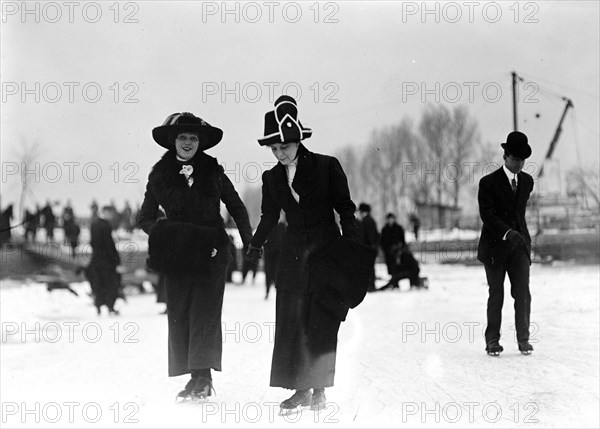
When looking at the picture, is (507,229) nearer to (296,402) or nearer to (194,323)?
(296,402)

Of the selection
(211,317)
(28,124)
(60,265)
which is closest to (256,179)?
(211,317)

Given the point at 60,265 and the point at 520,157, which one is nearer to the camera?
the point at 520,157

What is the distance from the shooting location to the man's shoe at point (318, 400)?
484 centimetres

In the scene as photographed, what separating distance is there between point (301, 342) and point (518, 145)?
1.83m

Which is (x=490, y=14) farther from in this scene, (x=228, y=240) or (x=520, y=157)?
(x=228, y=240)

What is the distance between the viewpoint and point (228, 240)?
15.7ft

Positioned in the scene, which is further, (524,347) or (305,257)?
(524,347)

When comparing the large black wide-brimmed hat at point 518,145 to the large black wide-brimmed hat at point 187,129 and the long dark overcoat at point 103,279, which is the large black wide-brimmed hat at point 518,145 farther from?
the long dark overcoat at point 103,279

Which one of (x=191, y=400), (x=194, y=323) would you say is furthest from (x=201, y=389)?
(x=194, y=323)

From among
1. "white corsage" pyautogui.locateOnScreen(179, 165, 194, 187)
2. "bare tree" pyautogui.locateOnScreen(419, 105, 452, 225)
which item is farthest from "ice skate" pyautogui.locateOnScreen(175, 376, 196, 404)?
"bare tree" pyautogui.locateOnScreen(419, 105, 452, 225)

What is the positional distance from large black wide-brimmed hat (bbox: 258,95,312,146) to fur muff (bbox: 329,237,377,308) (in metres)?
0.66

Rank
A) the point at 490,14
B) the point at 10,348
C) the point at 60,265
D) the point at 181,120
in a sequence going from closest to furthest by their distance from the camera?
the point at 181,120 → the point at 490,14 → the point at 10,348 → the point at 60,265

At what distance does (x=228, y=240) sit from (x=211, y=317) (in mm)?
506

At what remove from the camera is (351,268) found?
15.2 feet
